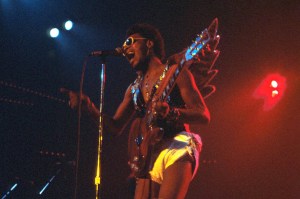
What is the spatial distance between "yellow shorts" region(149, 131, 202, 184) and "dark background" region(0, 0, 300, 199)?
11.3 feet

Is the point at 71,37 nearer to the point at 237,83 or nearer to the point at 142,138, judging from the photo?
the point at 237,83

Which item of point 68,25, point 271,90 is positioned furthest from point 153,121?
point 271,90

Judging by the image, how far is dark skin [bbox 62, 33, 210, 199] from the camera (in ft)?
10.4

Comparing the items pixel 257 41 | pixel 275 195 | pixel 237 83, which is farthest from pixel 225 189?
pixel 257 41

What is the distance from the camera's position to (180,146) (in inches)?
130

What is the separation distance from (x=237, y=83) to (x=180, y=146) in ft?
13.9

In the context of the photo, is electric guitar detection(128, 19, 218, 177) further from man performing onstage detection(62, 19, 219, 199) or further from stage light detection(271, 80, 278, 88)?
stage light detection(271, 80, 278, 88)

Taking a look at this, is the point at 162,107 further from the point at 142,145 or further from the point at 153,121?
the point at 142,145

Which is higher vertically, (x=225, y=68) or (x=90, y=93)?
(x=225, y=68)

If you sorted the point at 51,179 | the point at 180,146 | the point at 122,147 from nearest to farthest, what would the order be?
the point at 180,146 < the point at 51,179 < the point at 122,147

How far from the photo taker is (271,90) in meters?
7.41

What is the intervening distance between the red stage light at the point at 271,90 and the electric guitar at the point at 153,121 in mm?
4124

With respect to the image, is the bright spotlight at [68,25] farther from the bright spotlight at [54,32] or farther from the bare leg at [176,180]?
the bare leg at [176,180]

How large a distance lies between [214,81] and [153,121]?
3.99 metres
